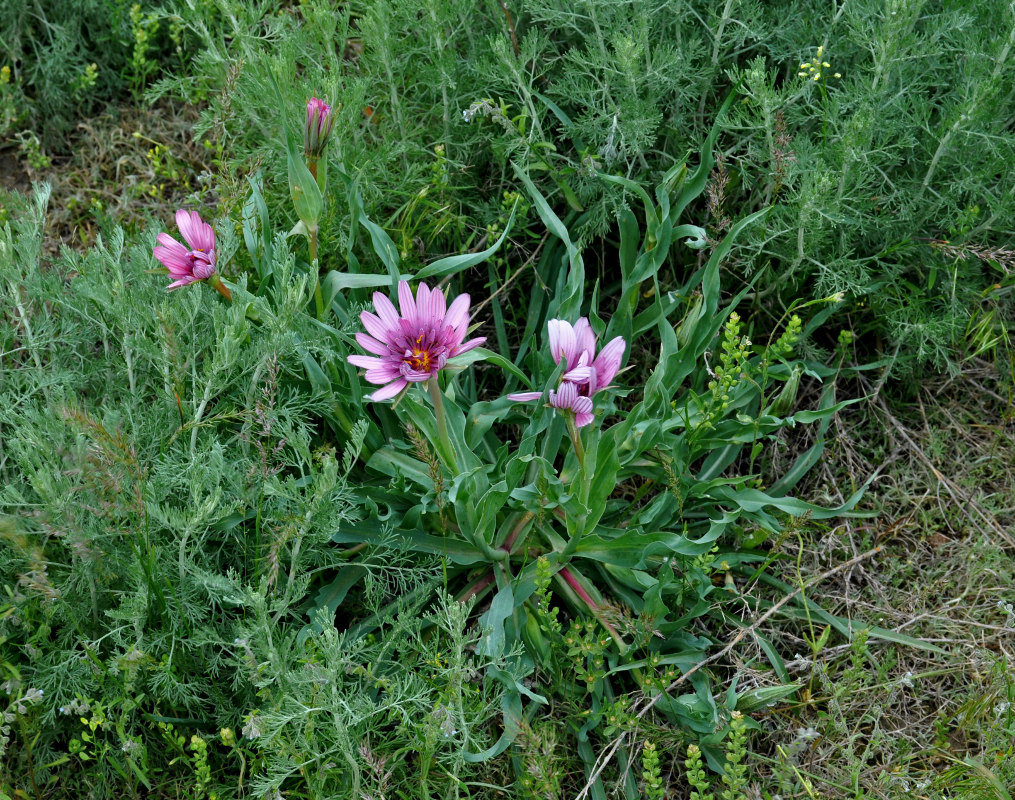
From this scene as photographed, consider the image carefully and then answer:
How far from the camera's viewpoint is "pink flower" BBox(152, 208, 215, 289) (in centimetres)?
199

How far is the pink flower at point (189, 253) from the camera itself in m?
1.99

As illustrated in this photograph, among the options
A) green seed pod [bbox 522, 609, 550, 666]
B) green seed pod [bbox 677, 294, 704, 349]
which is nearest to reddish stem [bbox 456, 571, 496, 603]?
green seed pod [bbox 522, 609, 550, 666]

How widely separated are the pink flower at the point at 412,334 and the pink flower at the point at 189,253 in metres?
0.42

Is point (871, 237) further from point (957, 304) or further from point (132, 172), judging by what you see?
point (132, 172)

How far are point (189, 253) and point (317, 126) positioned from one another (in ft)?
1.26

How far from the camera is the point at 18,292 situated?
217 centimetres

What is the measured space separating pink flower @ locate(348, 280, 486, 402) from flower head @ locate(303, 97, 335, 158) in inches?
16.4

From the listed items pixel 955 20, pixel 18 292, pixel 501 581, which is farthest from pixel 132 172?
pixel 955 20

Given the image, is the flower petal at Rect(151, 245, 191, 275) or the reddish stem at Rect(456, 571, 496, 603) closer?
the flower petal at Rect(151, 245, 191, 275)

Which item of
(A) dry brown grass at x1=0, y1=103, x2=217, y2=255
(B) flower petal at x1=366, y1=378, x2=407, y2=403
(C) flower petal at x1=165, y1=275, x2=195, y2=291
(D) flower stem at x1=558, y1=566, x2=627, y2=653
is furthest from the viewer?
(A) dry brown grass at x1=0, y1=103, x2=217, y2=255

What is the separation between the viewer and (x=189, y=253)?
2006mm

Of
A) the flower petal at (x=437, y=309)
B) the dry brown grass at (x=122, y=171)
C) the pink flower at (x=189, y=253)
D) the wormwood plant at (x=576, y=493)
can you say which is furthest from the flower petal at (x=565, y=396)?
the dry brown grass at (x=122, y=171)

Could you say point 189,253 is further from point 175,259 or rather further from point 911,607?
point 911,607

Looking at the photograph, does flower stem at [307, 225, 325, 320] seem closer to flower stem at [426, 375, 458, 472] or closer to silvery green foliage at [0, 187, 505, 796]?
silvery green foliage at [0, 187, 505, 796]
